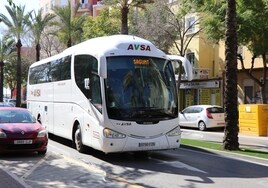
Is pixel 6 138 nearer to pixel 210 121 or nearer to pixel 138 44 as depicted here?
pixel 138 44

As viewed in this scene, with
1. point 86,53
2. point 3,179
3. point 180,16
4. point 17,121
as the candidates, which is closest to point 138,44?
point 86,53

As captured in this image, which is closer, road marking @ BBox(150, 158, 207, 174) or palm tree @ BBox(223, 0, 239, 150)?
road marking @ BBox(150, 158, 207, 174)

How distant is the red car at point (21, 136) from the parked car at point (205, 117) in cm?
1623

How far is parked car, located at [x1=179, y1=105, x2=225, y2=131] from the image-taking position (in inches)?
1120

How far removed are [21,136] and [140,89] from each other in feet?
11.5

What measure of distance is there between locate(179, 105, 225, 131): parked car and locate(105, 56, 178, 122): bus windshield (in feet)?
51.8

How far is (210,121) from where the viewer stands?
93.1 feet

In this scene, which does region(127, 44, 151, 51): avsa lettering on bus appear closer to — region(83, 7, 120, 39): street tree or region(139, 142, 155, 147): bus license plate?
region(139, 142, 155, 147): bus license plate

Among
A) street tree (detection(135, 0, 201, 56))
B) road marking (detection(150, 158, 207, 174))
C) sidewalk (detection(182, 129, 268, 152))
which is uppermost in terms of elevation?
street tree (detection(135, 0, 201, 56))

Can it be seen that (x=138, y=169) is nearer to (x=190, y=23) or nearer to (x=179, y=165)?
(x=179, y=165)

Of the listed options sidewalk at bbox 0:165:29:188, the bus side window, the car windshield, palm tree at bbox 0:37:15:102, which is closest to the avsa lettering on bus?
the bus side window

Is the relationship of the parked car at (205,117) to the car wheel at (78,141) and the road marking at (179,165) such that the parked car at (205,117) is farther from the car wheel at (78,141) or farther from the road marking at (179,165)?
the road marking at (179,165)

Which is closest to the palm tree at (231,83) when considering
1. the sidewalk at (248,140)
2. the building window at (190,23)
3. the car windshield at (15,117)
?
the sidewalk at (248,140)

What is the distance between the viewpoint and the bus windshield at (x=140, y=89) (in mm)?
12492
